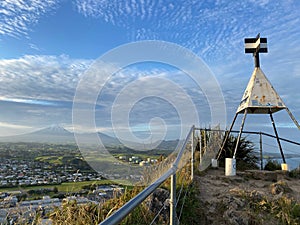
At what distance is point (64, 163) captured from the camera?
4.50m

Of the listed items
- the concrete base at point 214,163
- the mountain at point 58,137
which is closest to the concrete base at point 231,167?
the concrete base at point 214,163

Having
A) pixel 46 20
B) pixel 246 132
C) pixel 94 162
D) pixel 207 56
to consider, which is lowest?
pixel 94 162

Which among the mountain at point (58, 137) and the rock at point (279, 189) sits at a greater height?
the mountain at point (58, 137)

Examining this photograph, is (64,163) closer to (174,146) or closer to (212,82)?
(174,146)

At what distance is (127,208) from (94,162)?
470 cm

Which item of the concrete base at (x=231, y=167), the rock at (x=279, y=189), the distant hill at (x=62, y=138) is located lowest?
the rock at (x=279, y=189)

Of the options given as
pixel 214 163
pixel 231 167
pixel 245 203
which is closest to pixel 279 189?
pixel 245 203

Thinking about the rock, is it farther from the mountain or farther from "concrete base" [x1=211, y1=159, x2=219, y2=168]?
the mountain

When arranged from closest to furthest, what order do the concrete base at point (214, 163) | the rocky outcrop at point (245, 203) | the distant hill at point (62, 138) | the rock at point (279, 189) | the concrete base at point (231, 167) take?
the rocky outcrop at point (245, 203) < the rock at point (279, 189) < the distant hill at point (62, 138) < the concrete base at point (231, 167) < the concrete base at point (214, 163)

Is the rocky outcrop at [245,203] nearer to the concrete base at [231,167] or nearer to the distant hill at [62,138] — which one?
the concrete base at [231,167]

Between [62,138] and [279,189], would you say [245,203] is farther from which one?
[62,138]

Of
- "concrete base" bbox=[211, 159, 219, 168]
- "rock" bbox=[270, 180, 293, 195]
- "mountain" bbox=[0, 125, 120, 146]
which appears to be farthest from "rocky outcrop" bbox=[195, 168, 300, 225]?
"mountain" bbox=[0, 125, 120, 146]

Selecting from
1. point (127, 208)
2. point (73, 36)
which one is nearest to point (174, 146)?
point (73, 36)

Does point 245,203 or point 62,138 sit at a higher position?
point 62,138
